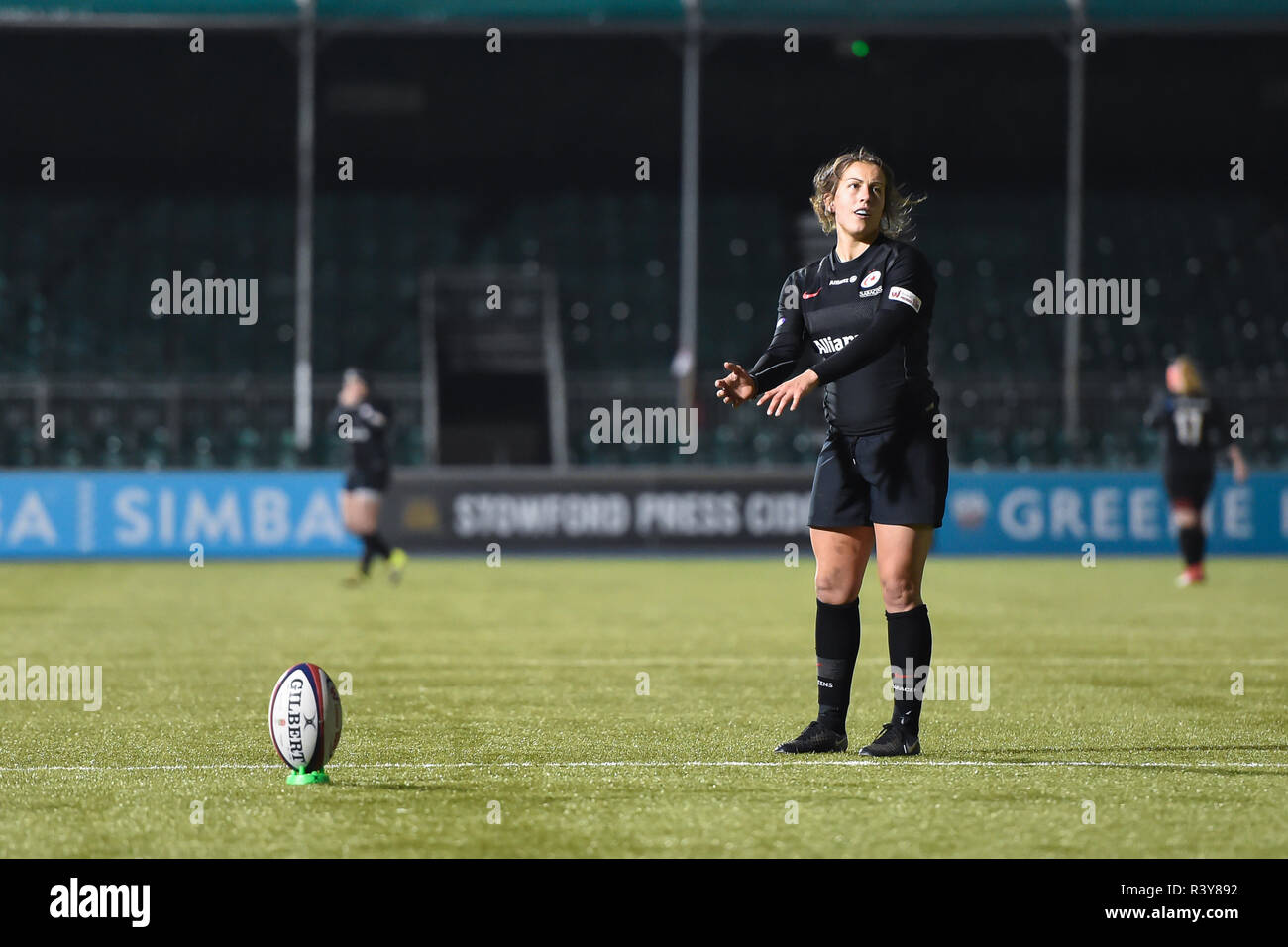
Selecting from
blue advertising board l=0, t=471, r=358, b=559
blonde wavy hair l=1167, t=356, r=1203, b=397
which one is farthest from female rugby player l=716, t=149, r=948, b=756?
blue advertising board l=0, t=471, r=358, b=559

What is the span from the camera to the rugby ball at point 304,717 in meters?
6.27

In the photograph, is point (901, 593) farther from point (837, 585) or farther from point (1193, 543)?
point (1193, 543)

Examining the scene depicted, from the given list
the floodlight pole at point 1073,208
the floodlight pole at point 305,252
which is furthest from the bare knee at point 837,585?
the floodlight pole at point 305,252

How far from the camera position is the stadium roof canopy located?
91.0 feet

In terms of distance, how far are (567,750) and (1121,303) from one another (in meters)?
26.4

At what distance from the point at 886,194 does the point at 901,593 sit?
154 cm

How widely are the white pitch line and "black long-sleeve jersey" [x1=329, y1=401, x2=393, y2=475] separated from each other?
11938mm

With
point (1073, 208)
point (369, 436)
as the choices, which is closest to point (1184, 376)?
point (369, 436)

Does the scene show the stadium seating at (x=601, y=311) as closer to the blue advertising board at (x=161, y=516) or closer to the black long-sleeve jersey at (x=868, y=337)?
the blue advertising board at (x=161, y=516)

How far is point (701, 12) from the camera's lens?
92.2ft

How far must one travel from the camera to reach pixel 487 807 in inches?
237

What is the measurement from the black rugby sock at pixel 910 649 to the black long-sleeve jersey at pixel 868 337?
0.74m
